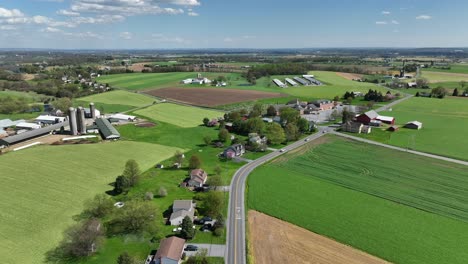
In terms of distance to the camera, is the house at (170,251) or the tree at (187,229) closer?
the house at (170,251)

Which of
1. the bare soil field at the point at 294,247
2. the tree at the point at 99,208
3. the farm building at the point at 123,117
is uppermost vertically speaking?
the farm building at the point at 123,117

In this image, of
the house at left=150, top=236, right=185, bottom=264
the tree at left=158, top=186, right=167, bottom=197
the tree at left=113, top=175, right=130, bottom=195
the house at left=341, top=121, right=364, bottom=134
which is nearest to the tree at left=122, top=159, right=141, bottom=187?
the tree at left=113, top=175, right=130, bottom=195

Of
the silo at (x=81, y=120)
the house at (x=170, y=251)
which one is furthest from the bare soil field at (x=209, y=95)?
the house at (x=170, y=251)

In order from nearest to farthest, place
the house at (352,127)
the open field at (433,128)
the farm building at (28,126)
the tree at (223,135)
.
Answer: the open field at (433,128)
the tree at (223,135)
the house at (352,127)
the farm building at (28,126)

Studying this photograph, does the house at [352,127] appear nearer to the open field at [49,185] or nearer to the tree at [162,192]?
the open field at [49,185]

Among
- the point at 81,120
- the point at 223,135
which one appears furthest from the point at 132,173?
the point at 81,120

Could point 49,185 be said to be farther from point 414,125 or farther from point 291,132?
point 414,125

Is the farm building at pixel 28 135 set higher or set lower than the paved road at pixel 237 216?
higher
